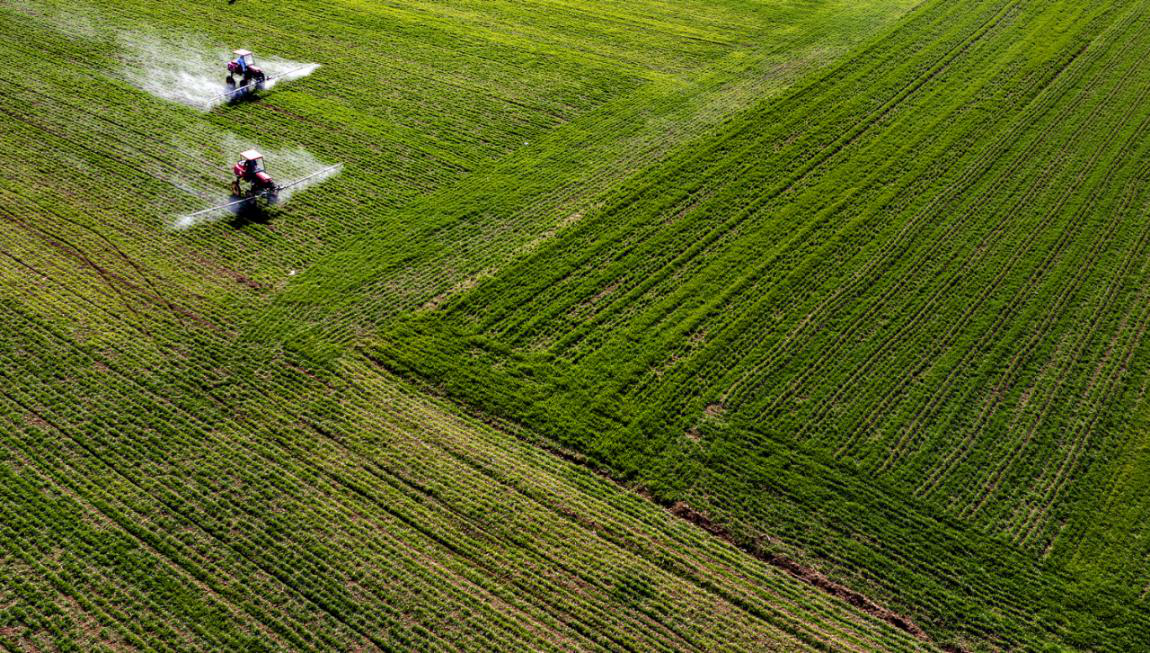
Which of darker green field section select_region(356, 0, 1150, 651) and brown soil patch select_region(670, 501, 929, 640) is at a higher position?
darker green field section select_region(356, 0, 1150, 651)

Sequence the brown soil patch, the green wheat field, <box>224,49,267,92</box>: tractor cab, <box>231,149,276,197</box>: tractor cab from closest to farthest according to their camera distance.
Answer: the brown soil patch, the green wheat field, <box>231,149,276,197</box>: tractor cab, <box>224,49,267,92</box>: tractor cab

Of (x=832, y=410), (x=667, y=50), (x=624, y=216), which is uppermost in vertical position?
(x=667, y=50)

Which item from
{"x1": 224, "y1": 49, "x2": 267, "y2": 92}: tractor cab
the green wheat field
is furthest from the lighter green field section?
{"x1": 224, "y1": 49, "x2": 267, "y2": 92}: tractor cab

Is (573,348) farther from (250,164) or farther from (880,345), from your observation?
(250,164)

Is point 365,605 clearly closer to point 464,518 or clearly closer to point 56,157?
point 464,518

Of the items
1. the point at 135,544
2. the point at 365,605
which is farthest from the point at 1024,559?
the point at 135,544

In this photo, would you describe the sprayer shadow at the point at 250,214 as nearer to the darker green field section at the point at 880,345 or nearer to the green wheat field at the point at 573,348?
the green wheat field at the point at 573,348

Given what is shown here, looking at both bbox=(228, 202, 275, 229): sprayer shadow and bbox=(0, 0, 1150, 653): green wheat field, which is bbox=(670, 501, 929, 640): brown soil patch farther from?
bbox=(228, 202, 275, 229): sprayer shadow

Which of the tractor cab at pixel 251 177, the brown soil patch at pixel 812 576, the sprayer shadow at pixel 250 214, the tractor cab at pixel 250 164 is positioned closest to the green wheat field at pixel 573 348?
the brown soil patch at pixel 812 576
